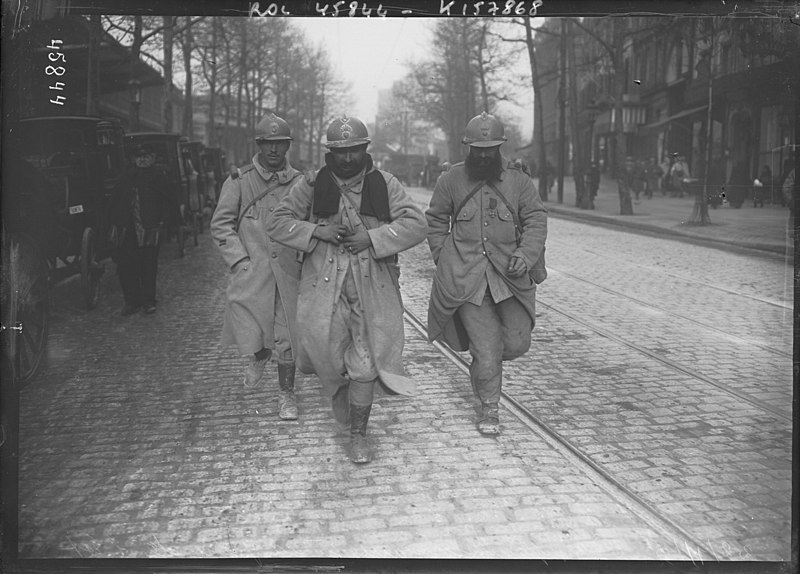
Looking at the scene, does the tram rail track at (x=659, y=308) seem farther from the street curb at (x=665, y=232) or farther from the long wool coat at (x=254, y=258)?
the long wool coat at (x=254, y=258)

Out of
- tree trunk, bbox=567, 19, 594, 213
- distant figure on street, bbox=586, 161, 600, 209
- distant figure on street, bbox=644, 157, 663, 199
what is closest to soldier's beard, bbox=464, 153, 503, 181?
tree trunk, bbox=567, 19, 594, 213

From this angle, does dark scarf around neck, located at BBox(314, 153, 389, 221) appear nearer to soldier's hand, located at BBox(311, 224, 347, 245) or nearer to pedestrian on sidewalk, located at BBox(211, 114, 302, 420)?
soldier's hand, located at BBox(311, 224, 347, 245)

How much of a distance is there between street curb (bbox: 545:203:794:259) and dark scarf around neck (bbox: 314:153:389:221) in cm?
208

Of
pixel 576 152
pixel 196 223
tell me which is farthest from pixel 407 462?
pixel 576 152

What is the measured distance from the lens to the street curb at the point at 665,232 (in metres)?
9.24

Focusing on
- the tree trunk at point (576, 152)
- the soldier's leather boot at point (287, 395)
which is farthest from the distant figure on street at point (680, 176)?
the tree trunk at point (576, 152)

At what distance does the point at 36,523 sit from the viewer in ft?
12.3

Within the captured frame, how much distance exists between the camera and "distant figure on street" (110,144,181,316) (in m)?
8.88

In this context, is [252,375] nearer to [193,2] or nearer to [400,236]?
[400,236]

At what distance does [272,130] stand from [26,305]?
7.19 feet

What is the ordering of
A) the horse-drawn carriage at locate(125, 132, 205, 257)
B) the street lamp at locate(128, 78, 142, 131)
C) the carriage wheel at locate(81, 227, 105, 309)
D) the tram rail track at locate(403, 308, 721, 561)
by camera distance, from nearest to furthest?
the tram rail track at locate(403, 308, 721, 561), the carriage wheel at locate(81, 227, 105, 309), the street lamp at locate(128, 78, 142, 131), the horse-drawn carriage at locate(125, 132, 205, 257)

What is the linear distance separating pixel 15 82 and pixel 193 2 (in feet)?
2.93

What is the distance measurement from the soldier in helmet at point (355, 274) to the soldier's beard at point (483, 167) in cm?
56

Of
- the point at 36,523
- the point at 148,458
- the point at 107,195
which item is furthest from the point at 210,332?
the point at 36,523
